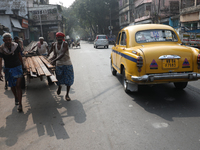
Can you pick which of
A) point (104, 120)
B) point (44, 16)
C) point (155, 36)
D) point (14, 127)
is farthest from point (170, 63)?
point (44, 16)

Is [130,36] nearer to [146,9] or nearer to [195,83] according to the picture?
[195,83]

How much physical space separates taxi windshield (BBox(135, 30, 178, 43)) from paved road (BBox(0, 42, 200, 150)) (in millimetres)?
1490

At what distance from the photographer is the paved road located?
10.5 ft

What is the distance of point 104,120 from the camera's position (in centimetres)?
410

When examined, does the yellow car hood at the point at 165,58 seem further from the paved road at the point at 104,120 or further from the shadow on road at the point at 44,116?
the shadow on road at the point at 44,116

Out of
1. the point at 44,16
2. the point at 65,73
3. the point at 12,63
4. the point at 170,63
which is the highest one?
the point at 44,16

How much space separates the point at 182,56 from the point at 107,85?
2873 millimetres

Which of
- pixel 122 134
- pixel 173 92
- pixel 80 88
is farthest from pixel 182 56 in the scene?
pixel 80 88

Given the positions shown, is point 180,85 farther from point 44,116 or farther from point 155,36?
point 44,116

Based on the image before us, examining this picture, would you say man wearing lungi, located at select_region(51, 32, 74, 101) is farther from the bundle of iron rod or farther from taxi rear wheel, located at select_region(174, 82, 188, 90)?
taxi rear wheel, located at select_region(174, 82, 188, 90)

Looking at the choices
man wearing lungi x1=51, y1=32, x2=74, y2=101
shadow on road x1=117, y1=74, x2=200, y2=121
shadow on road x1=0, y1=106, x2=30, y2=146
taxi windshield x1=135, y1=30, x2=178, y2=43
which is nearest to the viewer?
shadow on road x1=0, y1=106, x2=30, y2=146

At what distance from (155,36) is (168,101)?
1.93 m

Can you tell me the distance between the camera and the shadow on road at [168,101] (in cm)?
434

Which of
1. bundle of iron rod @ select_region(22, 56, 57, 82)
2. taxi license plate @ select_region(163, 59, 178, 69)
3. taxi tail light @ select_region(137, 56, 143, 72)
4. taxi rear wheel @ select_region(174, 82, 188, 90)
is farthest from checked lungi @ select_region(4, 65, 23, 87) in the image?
taxi rear wheel @ select_region(174, 82, 188, 90)
